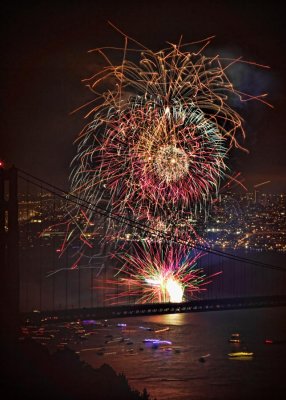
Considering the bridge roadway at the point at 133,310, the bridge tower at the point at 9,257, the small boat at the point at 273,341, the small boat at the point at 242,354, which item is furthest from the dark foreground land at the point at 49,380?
the small boat at the point at 273,341

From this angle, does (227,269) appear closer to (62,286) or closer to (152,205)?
(62,286)

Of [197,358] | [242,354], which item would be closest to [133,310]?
[197,358]

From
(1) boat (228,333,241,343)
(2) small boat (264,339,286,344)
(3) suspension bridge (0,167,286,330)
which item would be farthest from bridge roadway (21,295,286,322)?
(1) boat (228,333,241,343)

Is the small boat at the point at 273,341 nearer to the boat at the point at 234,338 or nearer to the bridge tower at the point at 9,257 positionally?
the boat at the point at 234,338

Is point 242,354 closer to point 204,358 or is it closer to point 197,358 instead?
point 204,358

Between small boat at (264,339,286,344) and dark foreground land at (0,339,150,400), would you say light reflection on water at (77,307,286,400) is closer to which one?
small boat at (264,339,286,344)

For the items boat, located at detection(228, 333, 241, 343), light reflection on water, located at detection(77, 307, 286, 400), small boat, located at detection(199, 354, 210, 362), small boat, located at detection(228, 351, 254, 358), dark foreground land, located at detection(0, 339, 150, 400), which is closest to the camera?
dark foreground land, located at detection(0, 339, 150, 400)

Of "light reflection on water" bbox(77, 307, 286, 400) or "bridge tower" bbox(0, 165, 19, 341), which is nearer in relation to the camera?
"bridge tower" bbox(0, 165, 19, 341)
